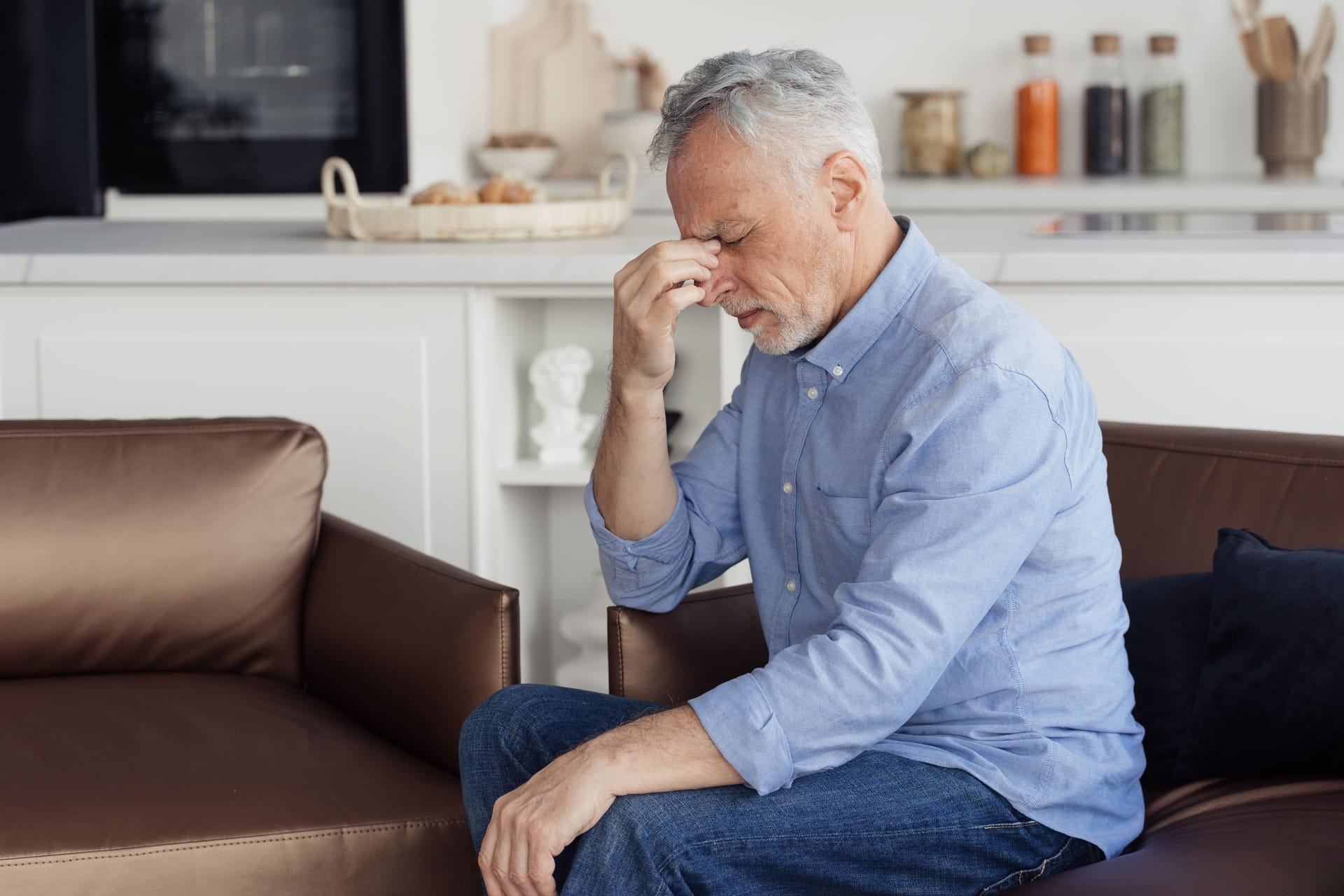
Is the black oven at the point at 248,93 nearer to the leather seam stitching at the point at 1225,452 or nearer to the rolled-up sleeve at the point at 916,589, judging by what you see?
the leather seam stitching at the point at 1225,452

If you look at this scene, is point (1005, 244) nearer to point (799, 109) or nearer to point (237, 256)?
point (799, 109)

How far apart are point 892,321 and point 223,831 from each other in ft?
2.76

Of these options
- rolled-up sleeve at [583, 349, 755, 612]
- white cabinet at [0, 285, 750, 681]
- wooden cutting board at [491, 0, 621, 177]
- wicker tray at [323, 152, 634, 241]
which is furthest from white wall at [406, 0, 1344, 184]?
rolled-up sleeve at [583, 349, 755, 612]

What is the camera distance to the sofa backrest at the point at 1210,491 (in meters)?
1.71

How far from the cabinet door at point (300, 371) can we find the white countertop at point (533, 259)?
44 millimetres

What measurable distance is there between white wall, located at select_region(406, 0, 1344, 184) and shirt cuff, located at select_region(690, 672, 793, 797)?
8.65ft

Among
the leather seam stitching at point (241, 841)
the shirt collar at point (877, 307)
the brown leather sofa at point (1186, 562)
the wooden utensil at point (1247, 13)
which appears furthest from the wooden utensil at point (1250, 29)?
the leather seam stitching at point (241, 841)

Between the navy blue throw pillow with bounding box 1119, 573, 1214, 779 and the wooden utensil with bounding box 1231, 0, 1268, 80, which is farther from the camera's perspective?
the wooden utensil with bounding box 1231, 0, 1268, 80

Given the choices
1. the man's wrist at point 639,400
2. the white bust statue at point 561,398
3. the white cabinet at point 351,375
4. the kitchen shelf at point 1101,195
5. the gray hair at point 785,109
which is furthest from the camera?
the kitchen shelf at point 1101,195

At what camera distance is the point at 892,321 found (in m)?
1.52

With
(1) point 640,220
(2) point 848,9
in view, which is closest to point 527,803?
(1) point 640,220

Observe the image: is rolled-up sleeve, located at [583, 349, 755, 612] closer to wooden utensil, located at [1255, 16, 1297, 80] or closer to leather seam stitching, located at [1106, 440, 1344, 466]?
leather seam stitching, located at [1106, 440, 1344, 466]

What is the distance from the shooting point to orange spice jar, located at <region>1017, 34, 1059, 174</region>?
387cm

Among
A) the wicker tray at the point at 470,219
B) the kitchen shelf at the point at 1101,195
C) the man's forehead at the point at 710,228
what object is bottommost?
the man's forehead at the point at 710,228
